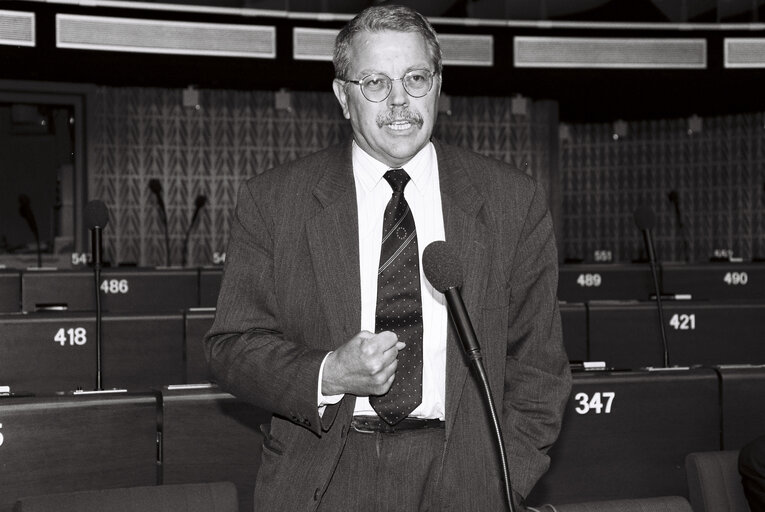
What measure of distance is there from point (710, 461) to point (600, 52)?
8879 millimetres

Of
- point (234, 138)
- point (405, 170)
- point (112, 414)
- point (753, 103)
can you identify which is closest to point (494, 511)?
point (405, 170)

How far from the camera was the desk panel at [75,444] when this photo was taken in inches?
106

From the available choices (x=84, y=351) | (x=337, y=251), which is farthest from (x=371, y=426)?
(x=84, y=351)

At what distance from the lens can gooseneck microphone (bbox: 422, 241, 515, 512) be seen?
1.28 meters

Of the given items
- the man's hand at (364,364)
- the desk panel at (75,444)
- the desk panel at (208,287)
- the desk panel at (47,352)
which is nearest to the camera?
the man's hand at (364,364)

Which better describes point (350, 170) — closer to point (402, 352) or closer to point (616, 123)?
point (402, 352)

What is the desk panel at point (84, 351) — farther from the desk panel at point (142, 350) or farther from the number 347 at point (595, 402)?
the number 347 at point (595, 402)

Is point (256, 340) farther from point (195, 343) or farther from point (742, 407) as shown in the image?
point (195, 343)

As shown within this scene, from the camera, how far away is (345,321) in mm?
1613

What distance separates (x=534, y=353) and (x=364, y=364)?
427mm

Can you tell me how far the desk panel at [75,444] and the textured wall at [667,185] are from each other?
33.2 ft

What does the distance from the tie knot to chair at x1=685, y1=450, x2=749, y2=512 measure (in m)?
0.90

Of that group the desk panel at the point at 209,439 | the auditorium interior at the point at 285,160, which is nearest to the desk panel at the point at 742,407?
the auditorium interior at the point at 285,160

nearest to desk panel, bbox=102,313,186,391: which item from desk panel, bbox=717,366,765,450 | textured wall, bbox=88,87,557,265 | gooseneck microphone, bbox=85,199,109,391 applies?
gooseneck microphone, bbox=85,199,109,391
